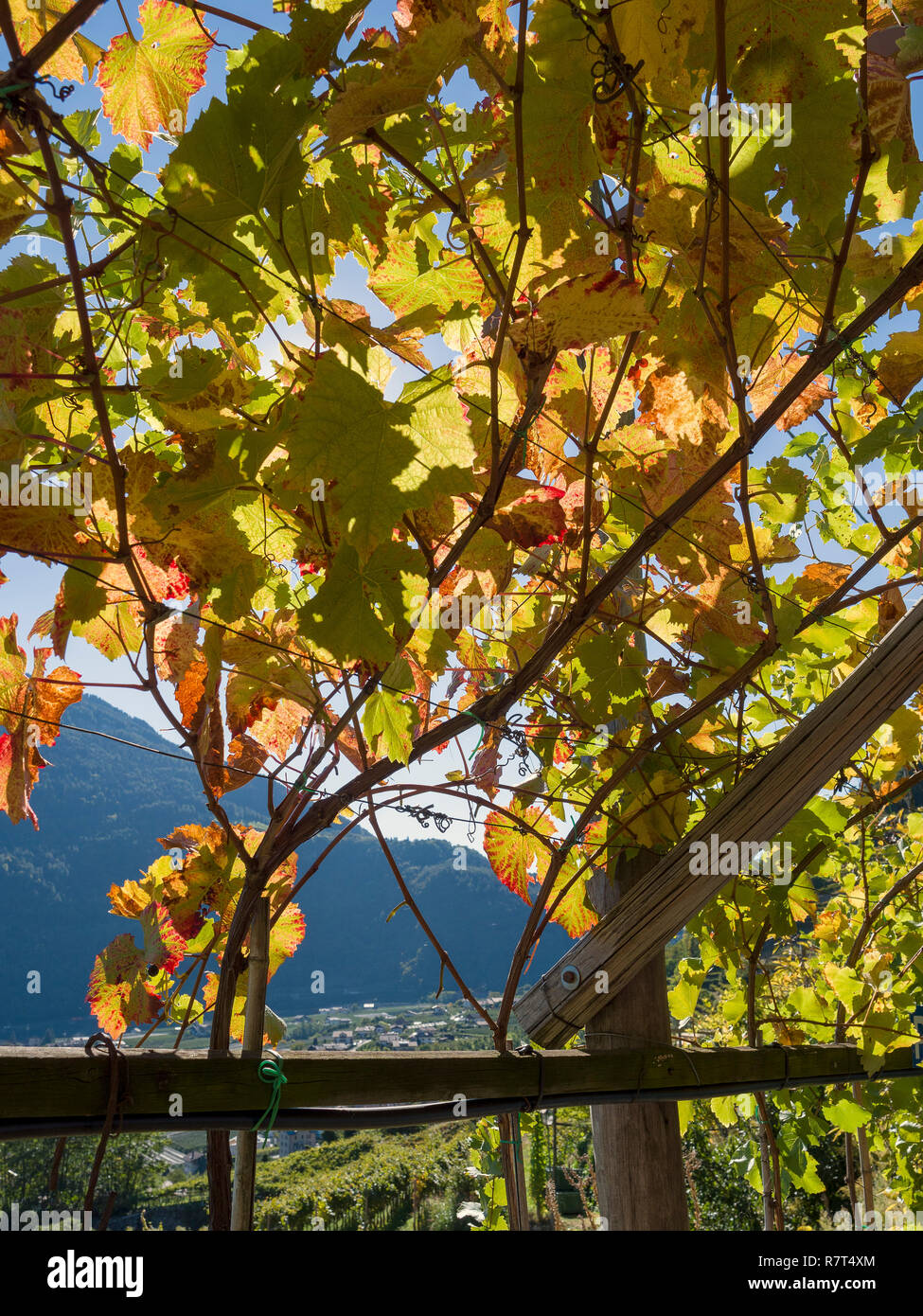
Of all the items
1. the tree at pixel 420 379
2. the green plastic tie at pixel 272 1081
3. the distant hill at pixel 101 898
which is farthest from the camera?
the distant hill at pixel 101 898

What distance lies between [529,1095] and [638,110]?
3.59ft

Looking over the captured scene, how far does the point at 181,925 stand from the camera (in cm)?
124

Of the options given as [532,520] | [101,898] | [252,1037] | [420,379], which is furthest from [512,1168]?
[101,898]

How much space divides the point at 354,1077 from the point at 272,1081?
12 centimetres

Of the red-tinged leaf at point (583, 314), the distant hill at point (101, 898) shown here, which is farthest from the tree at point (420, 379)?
the distant hill at point (101, 898)

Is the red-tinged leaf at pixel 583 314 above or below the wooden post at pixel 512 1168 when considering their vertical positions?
above

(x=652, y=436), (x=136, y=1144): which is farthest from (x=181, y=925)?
(x=136, y=1144)

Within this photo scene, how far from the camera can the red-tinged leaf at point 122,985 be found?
1272 mm

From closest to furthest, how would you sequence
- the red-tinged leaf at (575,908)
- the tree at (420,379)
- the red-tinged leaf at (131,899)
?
the tree at (420,379) → the red-tinged leaf at (131,899) → the red-tinged leaf at (575,908)

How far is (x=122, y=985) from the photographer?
1.28 metres

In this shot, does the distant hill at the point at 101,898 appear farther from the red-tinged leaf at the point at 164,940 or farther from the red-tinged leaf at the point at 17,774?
the red-tinged leaf at the point at 17,774

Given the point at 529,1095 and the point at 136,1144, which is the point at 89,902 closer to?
the point at 136,1144

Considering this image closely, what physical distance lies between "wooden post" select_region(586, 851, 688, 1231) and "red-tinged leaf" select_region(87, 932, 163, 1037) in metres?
0.68

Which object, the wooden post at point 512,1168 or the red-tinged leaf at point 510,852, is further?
the red-tinged leaf at point 510,852
